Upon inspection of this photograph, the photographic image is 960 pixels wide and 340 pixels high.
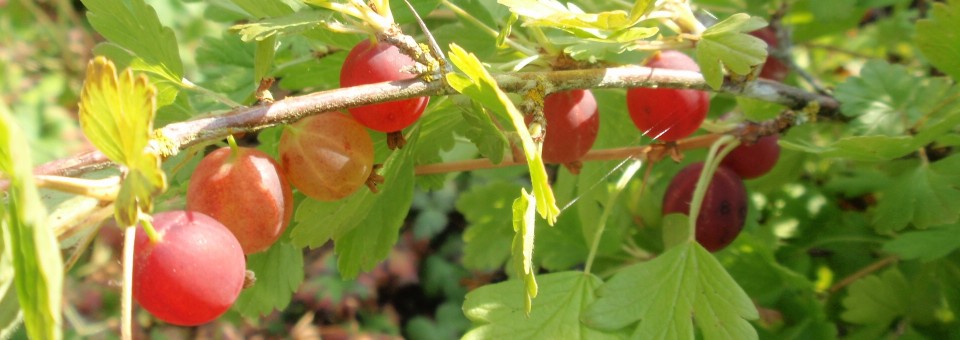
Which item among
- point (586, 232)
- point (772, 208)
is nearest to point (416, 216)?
point (772, 208)

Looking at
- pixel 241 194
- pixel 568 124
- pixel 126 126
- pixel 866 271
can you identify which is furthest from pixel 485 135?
pixel 866 271

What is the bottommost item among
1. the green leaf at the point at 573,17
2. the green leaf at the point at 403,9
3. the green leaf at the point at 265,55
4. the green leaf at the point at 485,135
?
the green leaf at the point at 485,135

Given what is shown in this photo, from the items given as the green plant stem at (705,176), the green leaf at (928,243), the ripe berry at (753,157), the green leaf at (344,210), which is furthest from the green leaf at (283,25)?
the green leaf at (928,243)

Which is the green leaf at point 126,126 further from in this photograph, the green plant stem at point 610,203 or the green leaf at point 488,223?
the green leaf at point 488,223

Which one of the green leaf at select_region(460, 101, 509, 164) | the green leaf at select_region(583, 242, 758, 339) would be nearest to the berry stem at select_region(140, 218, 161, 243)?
the green leaf at select_region(460, 101, 509, 164)

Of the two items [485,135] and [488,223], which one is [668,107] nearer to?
[485,135]

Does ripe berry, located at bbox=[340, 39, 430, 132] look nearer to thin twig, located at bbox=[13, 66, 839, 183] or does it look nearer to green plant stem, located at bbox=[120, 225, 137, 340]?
thin twig, located at bbox=[13, 66, 839, 183]

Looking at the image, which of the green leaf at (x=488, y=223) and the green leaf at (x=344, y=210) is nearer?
the green leaf at (x=344, y=210)
